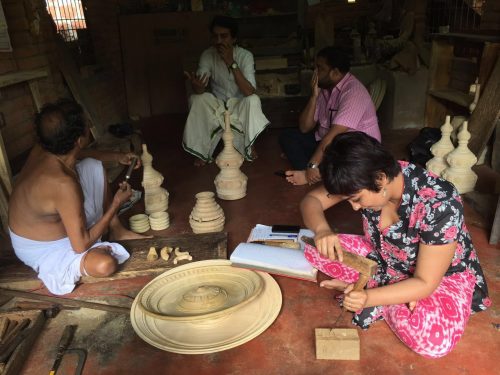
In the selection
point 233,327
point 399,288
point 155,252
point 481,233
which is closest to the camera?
point 399,288

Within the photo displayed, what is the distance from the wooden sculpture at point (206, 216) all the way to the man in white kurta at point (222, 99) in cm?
144

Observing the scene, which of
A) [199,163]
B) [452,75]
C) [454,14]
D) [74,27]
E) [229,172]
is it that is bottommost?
[199,163]

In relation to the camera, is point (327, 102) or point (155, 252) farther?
point (327, 102)

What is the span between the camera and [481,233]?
8.62 feet

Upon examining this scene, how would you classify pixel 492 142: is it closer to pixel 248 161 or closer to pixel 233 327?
pixel 248 161

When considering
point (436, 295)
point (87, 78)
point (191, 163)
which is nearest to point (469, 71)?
point (191, 163)

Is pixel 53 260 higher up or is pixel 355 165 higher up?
pixel 355 165

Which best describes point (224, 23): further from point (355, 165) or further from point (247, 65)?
point (355, 165)

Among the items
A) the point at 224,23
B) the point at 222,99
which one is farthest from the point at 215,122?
the point at 224,23

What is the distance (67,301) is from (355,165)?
1551mm

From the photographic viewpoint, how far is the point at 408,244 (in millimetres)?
1638

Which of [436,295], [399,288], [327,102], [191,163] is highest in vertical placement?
[327,102]

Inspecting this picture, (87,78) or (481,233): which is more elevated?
(87,78)

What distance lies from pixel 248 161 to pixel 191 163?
587 millimetres
